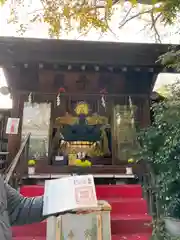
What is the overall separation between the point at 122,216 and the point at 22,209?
9.12 feet

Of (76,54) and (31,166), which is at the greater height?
(76,54)

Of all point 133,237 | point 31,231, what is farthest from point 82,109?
point 133,237

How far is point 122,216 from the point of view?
3.77m

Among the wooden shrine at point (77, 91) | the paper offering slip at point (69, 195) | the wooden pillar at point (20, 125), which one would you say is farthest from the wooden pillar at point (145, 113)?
the paper offering slip at point (69, 195)

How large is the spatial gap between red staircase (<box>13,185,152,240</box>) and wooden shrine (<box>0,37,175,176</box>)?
3.99ft

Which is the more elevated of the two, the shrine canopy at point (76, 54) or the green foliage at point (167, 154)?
the shrine canopy at point (76, 54)

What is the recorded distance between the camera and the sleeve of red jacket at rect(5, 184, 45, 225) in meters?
1.30

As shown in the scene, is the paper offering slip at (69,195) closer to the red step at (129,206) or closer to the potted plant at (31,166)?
the red step at (129,206)

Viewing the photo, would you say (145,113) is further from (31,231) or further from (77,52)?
(31,231)

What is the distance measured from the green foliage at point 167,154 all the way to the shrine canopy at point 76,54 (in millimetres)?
1948

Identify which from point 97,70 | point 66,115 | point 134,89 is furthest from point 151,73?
point 66,115

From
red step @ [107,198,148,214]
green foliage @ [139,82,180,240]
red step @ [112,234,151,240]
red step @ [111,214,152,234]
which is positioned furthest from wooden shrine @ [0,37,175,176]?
red step @ [112,234,151,240]

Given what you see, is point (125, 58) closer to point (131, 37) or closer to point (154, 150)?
point (131, 37)

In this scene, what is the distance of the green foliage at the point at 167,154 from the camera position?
3193 mm
